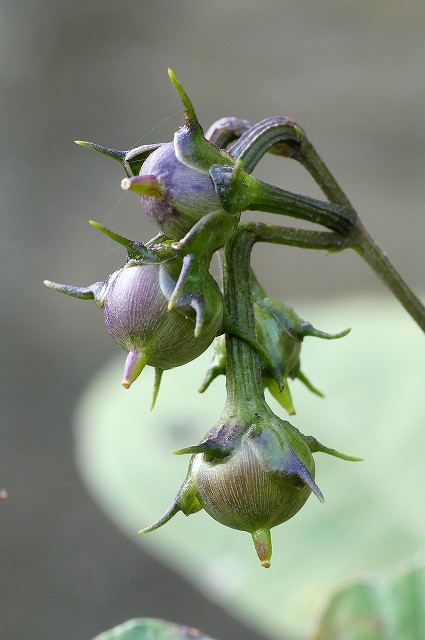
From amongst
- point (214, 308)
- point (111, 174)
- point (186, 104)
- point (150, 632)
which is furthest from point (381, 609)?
point (111, 174)

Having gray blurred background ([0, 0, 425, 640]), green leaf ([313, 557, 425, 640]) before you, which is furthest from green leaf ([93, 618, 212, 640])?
gray blurred background ([0, 0, 425, 640])

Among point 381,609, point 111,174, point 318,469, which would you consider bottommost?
point 111,174

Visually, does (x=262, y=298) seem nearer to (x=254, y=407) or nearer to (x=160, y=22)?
(x=254, y=407)

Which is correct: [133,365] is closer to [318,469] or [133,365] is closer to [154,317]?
[154,317]

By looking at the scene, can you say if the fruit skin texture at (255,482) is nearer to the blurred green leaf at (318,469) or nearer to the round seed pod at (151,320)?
the round seed pod at (151,320)

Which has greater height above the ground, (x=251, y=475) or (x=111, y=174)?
(x=251, y=475)

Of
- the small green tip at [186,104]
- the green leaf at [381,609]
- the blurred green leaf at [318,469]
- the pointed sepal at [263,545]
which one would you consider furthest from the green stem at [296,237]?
the blurred green leaf at [318,469]

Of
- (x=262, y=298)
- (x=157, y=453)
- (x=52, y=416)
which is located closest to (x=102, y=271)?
(x=52, y=416)
